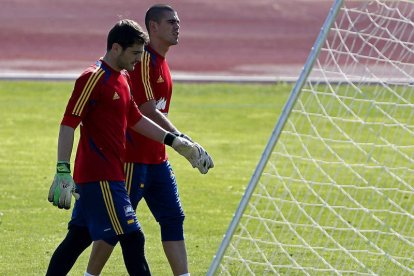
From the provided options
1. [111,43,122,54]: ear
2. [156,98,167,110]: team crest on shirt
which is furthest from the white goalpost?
[111,43,122,54]: ear

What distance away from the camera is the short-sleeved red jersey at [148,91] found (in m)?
7.31

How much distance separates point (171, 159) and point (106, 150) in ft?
22.6

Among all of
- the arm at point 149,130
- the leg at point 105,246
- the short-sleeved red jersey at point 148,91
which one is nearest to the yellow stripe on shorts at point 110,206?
the leg at point 105,246

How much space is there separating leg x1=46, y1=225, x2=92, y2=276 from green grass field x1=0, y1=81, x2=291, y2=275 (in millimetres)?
1198

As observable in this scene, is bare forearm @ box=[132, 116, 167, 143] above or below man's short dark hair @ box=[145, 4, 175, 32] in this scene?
below

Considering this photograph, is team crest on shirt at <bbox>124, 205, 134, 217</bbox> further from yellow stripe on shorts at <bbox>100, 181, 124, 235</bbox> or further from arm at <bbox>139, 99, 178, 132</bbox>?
arm at <bbox>139, 99, 178, 132</bbox>

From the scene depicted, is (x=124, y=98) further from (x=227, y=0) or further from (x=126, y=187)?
(x=227, y=0)

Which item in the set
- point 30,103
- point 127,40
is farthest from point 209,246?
point 30,103

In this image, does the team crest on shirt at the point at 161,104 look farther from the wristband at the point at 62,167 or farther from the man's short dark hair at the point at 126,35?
the wristband at the point at 62,167

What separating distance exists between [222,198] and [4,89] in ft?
29.9

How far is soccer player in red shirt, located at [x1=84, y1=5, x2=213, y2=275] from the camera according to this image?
7320mm

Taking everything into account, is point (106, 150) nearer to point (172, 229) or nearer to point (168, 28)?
point (172, 229)

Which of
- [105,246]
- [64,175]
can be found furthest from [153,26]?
[105,246]

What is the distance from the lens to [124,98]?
6711mm
